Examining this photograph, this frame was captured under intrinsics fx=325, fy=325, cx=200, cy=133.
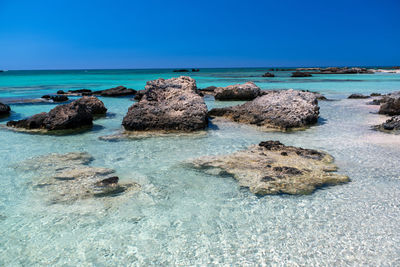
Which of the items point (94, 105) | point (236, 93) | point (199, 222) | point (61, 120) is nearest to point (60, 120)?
point (61, 120)

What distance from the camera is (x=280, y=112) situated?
8852 mm

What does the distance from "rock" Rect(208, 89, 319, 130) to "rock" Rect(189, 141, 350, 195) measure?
261 centimetres

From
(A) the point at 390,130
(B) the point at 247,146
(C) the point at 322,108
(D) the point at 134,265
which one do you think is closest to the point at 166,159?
(B) the point at 247,146

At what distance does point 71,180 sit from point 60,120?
176 inches

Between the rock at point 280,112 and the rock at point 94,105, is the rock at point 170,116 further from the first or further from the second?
the rock at point 94,105

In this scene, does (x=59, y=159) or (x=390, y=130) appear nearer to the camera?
(x=59, y=159)

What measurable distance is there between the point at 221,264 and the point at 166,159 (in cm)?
313

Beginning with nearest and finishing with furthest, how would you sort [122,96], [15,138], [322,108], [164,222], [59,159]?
[164,222]
[59,159]
[15,138]
[322,108]
[122,96]

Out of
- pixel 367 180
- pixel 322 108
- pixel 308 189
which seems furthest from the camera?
pixel 322 108

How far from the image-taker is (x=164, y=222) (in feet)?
11.4

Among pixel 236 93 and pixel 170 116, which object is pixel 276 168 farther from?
pixel 236 93

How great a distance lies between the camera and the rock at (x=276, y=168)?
14.1 ft

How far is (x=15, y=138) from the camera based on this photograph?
7.60 m

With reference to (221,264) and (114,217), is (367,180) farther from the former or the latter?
(114,217)
